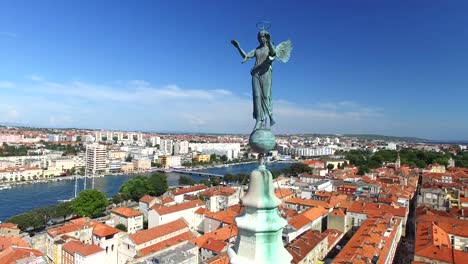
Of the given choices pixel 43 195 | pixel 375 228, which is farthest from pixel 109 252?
pixel 43 195

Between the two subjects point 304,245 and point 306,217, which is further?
point 306,217

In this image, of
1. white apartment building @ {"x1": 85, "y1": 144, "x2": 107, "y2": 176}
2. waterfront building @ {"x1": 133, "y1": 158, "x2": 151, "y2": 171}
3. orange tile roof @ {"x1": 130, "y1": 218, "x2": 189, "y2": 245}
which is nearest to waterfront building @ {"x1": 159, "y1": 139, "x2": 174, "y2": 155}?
waterfront building @ {"x1": 133, "y1": 158, "x2": 151, "y2": 171}

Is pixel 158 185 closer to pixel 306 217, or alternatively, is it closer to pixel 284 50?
pixel 306 217

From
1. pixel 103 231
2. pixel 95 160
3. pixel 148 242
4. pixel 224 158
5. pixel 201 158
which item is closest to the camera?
pixel 148 242

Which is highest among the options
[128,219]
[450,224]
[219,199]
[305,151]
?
[305,151]

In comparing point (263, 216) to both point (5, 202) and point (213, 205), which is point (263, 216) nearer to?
point (213, 205)

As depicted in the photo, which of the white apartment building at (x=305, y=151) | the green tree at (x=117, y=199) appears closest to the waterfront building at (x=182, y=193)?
the green tree at (x=117, y=199)

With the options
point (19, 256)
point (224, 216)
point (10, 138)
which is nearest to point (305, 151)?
point (224, 216)
